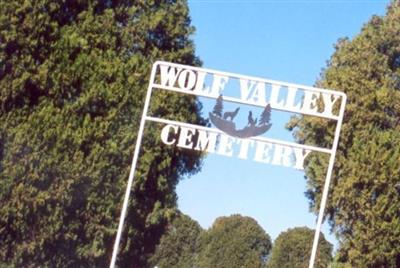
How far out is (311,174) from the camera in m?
35.6

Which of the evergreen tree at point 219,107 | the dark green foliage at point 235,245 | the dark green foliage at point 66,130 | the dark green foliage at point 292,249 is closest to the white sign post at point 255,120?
the evergreen tree at point 219,107

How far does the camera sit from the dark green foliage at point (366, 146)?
3244 centimetres

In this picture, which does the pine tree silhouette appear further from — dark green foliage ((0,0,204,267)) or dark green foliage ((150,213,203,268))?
dark green foliage ((150,213,203,268))

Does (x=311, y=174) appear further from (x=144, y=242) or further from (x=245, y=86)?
(x=245, y=86)

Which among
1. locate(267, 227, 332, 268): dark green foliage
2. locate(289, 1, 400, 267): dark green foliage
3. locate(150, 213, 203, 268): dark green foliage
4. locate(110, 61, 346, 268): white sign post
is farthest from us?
locate(150, 213, 203, 268): dark green foliage

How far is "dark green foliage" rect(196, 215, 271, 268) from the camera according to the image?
112438 millimetres

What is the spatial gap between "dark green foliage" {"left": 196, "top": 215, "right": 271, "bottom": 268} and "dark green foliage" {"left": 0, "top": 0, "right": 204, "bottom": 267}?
3179 inches

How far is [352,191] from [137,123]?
8.98 metres

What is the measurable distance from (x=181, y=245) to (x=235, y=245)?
8790 millimetres

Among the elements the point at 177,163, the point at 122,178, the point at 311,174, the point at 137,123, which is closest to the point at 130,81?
the point at 137,123

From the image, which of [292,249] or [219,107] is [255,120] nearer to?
[219,107]

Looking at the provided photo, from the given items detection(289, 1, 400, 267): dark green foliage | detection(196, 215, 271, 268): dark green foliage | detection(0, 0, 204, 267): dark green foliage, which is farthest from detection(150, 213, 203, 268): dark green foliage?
detection(0, 0, 204, 267): dark green foliage

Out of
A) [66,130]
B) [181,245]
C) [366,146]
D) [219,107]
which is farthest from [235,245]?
[219,107]

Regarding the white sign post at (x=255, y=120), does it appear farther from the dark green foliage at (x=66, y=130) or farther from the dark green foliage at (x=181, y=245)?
the dark green foliage at (x=181, y=245)
